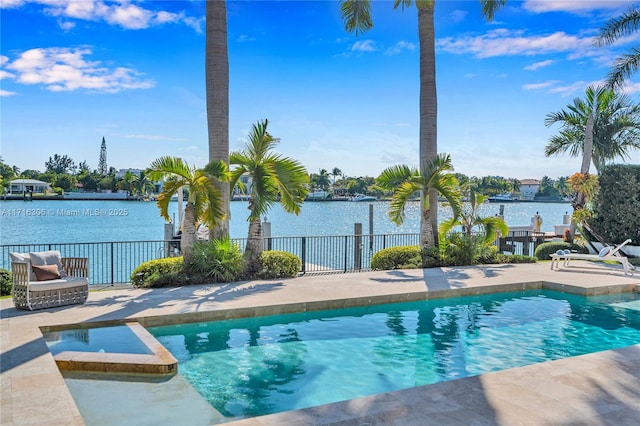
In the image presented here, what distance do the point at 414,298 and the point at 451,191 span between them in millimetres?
5312

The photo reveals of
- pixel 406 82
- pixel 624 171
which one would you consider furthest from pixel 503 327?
pixel 406 82

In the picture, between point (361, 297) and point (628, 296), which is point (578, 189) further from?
point (361, 297)

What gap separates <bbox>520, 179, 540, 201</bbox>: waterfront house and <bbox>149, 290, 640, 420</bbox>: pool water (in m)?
126

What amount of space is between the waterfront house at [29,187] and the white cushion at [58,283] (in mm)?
77650

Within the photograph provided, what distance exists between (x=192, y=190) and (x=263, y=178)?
1791 mm

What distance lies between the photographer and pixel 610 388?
5.22 meters

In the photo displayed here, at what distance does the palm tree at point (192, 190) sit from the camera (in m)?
11.1

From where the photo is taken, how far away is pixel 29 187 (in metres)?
81.2

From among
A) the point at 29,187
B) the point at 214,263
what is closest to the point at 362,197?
the point at 29,187

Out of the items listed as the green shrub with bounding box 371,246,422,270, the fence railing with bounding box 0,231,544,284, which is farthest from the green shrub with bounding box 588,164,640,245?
the green shrub with bounding box 371,246,422,270

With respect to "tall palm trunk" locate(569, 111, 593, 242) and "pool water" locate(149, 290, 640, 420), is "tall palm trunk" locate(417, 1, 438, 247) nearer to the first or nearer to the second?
"pool water" locate(149, 290, 640, 420)

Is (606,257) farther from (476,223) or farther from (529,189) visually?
(529,189)

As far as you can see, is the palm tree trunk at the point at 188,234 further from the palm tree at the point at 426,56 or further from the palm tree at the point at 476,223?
the palm tree at the point at 476,223

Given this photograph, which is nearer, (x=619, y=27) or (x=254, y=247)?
(x=254, y=247)
